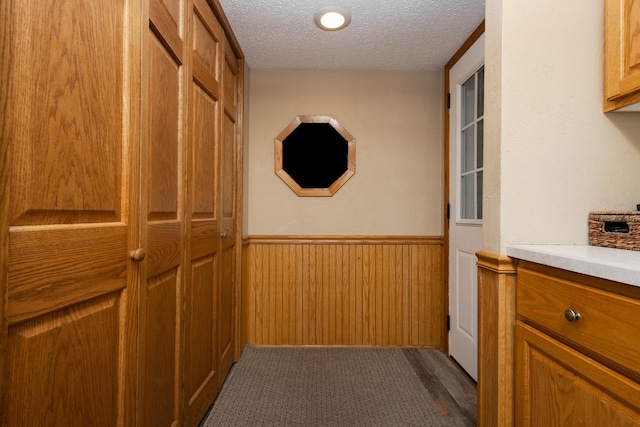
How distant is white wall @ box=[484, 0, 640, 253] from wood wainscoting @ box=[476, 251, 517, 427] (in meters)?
0.08

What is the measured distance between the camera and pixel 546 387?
1.01m

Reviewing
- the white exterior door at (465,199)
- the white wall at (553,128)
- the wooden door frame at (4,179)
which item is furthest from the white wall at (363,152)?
the wooden door frame at (4,179)

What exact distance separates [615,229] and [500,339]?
501mm

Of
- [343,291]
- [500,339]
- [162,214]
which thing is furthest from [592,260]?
[343,291]

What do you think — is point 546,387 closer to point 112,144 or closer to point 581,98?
point 581,98

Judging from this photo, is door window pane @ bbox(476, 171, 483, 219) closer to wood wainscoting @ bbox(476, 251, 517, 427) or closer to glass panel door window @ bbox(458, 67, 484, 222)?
glass panel door window @ bbox(458, 67, 484, 222)

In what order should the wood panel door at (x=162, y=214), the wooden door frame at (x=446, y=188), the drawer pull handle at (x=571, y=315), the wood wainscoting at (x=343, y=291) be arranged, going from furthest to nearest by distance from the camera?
the wood wainscoting at (x=343, y=291) < the wooden door frame at (x=446, y=188) < the wood panel door at (x=162, y=214) < the drawer pull handle at (x=571, y=315)

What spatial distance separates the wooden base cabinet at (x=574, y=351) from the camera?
0.77 metres

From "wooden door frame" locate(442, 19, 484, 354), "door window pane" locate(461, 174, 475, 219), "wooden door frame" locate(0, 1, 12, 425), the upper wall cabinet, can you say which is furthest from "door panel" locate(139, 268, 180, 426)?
"wooden door frame" locate(442, 19, 484, 354)

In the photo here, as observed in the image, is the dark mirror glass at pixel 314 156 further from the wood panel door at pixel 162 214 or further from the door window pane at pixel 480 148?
the wood panel door at pixel 162 214

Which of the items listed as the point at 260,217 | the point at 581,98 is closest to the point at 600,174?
the point at 581,98

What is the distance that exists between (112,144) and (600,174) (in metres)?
1.54

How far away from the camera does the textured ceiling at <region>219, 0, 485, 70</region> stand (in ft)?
6.57

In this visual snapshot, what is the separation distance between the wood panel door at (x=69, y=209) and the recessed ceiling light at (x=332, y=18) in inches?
49.4
